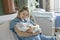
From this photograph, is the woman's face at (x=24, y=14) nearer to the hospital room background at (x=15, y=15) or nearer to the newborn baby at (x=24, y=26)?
the newborn baby at (x=24, y=26)

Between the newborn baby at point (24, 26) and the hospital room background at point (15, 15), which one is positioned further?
the hospital room background at point (15, 15)

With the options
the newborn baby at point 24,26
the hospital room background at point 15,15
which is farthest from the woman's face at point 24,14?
the hospital room background at point 15,15

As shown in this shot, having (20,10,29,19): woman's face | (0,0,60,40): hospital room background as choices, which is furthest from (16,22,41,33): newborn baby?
(0,0,60,40): hospital room background

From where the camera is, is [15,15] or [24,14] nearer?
[24,14]

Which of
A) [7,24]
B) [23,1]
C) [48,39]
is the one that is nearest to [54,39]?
[48,39]

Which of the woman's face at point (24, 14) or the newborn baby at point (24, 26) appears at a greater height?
the woman's face at point (24, 14)

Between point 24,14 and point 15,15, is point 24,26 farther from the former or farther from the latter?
point 15,15

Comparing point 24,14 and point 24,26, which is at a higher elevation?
point 24,14

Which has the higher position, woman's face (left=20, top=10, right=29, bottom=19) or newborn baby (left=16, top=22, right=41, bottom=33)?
woman's face (left=20, top=10, right=29, bottom=19)

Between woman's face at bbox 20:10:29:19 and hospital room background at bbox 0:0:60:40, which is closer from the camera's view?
woman's face at bbox 20:10:29:19

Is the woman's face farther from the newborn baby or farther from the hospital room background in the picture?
the hospital room background

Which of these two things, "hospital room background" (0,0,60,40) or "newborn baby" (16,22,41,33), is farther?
"hospital room background" (0,0,60,40)

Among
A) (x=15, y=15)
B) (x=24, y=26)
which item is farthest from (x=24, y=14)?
(x=15, y=15)

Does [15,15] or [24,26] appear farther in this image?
[15,15]
